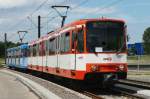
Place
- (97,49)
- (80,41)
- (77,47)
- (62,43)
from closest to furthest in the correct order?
1. (97,49)
2. (80,41)
3. (77,47)
4. (62,43)

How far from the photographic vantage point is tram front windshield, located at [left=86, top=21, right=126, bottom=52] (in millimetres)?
22109

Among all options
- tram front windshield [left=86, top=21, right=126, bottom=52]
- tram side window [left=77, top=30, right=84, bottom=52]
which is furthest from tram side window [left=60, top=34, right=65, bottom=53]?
tram front windshield [left=86, top=21, right=126, bottom=52]

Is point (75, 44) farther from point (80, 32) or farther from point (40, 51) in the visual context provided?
point (40, 51)

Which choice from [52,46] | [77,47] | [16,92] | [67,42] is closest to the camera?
[77,47]

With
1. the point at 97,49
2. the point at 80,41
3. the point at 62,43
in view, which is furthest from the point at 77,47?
the point at 62,43

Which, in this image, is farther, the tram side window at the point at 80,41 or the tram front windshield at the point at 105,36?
the tram side window at the point at 80,41

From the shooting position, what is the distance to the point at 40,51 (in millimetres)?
37469

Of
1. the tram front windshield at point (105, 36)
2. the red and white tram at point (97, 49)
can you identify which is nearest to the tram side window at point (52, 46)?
the red and white tram at point (97, 49)

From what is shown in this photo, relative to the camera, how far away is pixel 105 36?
22.4 metres

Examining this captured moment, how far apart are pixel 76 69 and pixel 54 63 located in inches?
262

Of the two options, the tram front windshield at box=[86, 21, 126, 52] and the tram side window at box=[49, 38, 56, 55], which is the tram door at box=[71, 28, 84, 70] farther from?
the tram side window at box=[49, 38, 56, 55]

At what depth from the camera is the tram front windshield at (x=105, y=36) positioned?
22.1 metres

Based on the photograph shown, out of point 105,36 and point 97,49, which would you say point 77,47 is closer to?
point 97,49

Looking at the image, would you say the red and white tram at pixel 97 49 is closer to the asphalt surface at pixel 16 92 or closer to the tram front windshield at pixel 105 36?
the tram front windshield at pixel 105 36
